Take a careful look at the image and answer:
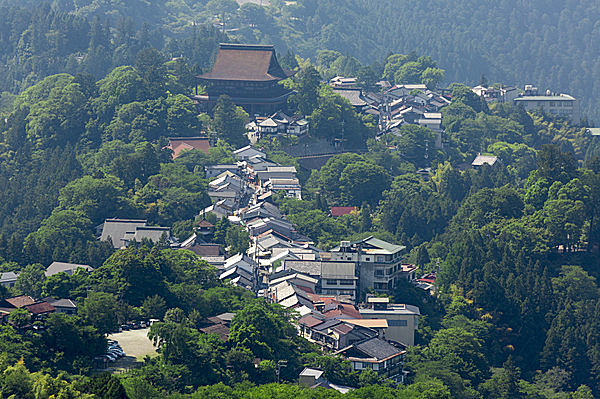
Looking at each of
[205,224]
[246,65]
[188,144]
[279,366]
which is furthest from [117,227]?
[246,65]

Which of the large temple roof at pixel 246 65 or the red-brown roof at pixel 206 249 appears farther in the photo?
the large temple roof at pixel 246 65

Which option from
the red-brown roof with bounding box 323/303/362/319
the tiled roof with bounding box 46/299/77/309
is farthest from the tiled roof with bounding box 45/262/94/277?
the red-brown roof with bounding box 323/303/362/319

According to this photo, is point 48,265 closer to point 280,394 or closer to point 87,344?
point 87,344

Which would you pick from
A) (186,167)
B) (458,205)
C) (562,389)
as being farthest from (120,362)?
(458,205)

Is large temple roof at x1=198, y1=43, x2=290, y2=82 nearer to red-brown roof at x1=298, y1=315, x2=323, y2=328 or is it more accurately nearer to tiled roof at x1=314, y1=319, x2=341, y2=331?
red-brown roof at x1=298, y1=315, x2=323, y2=328

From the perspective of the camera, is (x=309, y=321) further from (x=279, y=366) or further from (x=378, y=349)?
(x=279, y=366)

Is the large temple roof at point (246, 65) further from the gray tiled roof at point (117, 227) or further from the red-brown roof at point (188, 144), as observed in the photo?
the gray tiled roof at point (117, 227)

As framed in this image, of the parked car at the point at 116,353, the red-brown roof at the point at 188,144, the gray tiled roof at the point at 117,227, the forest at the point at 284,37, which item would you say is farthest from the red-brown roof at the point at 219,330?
the forest at the point at 284,37
